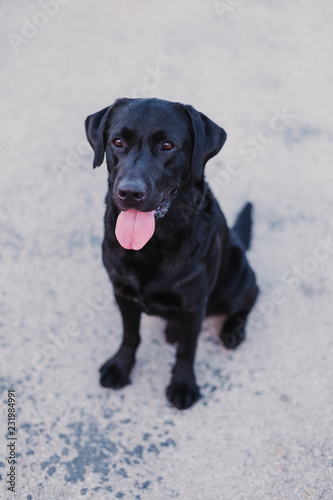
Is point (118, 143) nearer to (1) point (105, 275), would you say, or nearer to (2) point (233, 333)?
(1) point (105, 275)

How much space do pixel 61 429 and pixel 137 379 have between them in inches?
20.3

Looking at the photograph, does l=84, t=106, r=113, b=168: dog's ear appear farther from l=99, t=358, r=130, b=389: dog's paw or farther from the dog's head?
l=99, t=358, r=130, b=389: dog's paw

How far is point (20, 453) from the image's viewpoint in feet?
7.23

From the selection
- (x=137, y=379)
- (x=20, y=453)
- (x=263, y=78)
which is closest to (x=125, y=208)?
(x=137, y=379)

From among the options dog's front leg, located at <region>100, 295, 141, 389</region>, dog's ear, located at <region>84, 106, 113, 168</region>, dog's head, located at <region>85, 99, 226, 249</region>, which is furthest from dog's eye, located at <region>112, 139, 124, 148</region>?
dog's front leg, located at <region>100, 295, 141, 389</region>

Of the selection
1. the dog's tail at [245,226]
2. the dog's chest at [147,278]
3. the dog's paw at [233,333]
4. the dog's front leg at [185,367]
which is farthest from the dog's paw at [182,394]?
the dog's tail at [245,226]

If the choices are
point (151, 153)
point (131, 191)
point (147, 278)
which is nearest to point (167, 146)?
point (151, 153)

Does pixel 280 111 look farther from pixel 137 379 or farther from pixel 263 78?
pixel 137 379

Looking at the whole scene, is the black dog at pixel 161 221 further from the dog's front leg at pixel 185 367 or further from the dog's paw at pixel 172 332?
the dog's paw at pixel 172 332

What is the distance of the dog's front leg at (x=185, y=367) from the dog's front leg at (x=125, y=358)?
0.26 m

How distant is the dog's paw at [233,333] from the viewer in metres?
2.78

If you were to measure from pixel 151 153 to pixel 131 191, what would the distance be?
27cm

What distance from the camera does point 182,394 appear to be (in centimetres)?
246

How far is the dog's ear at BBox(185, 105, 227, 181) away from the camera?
6.64 feet
